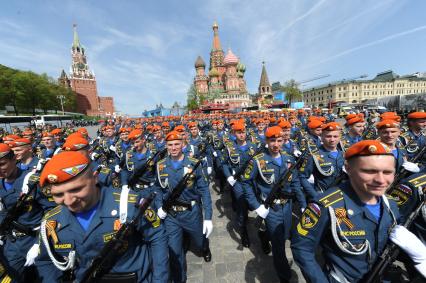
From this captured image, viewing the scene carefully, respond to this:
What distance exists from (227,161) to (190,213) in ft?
9.25

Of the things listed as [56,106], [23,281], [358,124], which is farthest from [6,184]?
[56,106]

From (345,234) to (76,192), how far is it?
8.01 ft

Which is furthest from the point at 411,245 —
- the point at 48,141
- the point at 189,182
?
the point at 48,141

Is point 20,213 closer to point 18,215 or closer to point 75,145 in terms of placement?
point 18,215

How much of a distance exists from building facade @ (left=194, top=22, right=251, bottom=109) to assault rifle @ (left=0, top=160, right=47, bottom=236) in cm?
7463

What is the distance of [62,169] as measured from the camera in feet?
5.52

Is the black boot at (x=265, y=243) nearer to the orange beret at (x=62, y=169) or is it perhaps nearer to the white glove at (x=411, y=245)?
the white glove at (x=411, y=245)

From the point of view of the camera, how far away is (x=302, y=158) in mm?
3984

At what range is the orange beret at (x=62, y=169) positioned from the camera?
1.67 metres

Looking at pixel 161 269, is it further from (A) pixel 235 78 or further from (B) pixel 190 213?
(A) pixel 235 78

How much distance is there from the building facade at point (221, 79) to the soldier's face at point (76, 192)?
7590 centimetres

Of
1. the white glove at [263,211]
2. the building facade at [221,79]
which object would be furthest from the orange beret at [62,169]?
the building facade at [221,79]

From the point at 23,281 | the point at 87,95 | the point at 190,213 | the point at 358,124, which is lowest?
the point at 23,281

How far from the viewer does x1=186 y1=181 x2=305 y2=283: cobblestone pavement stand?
359cm
